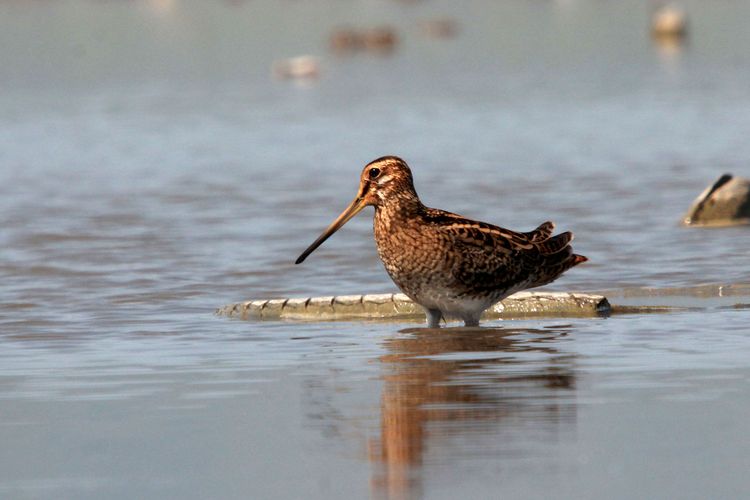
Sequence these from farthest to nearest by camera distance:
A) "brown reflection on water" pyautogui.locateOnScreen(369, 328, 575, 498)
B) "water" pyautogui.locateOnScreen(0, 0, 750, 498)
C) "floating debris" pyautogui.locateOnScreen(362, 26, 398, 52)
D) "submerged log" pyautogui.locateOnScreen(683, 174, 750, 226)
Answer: "floating debris" pyautogui.locateOnScreen(362, 26, 398, 52), "submerged log" pyautogui.locateOnScreen(683, 174, 750, 226), "brown reflection on water" pyautogui.locateOnScreen(369, 328, 575, 498), "water" pyautogui.locateOnScreen(0, 0, 750, 498)

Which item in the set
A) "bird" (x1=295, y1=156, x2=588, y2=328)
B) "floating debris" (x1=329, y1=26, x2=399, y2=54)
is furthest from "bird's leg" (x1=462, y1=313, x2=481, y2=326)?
"floating debris" (x1=329, y1=26, x2=399, y2=54)

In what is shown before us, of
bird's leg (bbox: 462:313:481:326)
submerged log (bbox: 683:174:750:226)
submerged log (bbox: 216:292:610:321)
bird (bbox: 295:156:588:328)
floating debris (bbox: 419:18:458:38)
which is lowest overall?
bird's leg (bbox: 462:313:481:326)

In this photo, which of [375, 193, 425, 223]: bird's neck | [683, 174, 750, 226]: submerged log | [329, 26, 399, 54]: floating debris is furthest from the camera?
[329, 26, 399, 54]: floating debris

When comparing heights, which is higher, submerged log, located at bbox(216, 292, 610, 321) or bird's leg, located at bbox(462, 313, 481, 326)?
submerged log, located at bbox(216, 292, 610, 321)

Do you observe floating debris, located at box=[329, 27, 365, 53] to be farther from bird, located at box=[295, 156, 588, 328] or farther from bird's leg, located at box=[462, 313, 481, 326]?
bird's leg, located at box=[462, 313, 481, 326]

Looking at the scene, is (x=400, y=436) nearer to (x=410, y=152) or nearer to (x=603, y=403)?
(x=603, y=403)

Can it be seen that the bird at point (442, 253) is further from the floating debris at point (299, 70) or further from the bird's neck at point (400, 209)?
the floating debris at point (299, 70)

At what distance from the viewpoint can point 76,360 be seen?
10.3 m

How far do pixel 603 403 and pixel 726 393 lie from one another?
0.65 metres

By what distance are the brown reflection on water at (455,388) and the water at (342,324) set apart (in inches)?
1.0

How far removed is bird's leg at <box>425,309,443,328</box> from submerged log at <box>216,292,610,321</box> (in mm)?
Answer: 664

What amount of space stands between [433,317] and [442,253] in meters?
0.54

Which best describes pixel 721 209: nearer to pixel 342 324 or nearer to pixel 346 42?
pixel 342 324

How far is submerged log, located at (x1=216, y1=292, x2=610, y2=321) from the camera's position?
38.5 feet
